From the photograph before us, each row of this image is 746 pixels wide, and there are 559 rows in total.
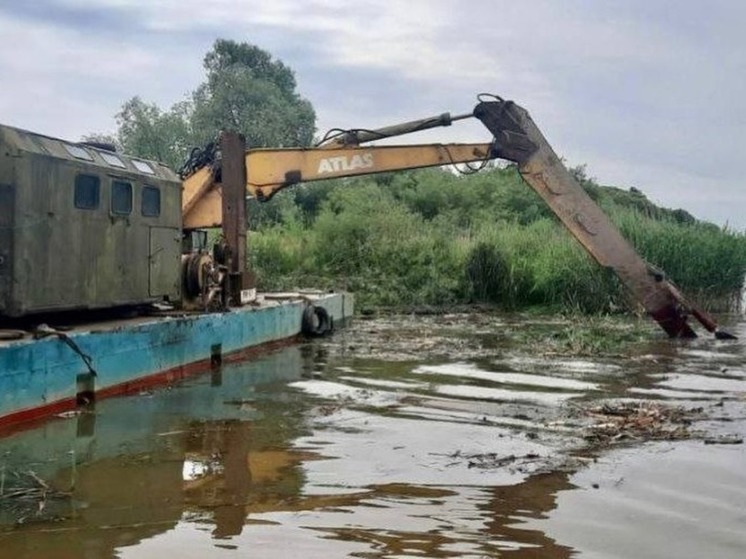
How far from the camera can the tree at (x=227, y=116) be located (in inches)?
1649

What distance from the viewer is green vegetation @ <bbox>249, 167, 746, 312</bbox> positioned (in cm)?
2353

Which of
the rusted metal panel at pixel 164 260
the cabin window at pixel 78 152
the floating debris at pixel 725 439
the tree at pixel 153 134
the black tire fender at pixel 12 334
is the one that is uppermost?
the tree at pixel 153 134

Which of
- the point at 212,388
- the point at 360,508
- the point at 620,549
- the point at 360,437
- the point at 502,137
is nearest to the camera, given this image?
the point at 620,549

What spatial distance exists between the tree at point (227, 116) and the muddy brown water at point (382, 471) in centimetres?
3054

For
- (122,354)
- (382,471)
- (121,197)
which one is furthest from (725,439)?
(121,197)

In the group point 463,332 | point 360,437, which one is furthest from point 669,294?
point 360,437

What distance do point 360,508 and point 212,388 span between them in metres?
5.79

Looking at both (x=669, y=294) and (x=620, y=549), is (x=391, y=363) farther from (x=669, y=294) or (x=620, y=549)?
(x=620, y=549)

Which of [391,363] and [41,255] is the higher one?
[41,255]

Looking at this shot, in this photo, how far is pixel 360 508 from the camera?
6273 mm

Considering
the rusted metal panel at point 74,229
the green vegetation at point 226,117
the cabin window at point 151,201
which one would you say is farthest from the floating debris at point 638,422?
the green vegetation at point 226,117

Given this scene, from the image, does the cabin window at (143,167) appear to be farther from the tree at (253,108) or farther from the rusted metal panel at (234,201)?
the tree at (253,108)

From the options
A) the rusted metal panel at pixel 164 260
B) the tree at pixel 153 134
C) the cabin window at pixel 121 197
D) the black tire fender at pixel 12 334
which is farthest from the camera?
the tree at pixel 153 134

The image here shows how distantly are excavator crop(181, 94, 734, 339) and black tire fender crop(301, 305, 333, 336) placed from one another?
2.31 metres
